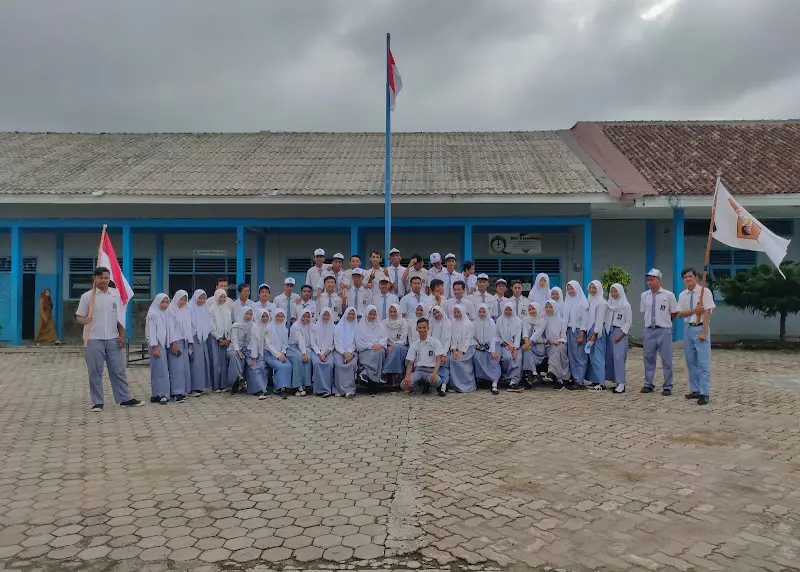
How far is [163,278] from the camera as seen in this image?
15.1 m

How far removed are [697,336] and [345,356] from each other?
4.40 m

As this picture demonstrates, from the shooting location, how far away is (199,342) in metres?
8.38

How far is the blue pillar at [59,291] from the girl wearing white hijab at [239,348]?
8.66 m

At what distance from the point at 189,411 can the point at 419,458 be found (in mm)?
3386

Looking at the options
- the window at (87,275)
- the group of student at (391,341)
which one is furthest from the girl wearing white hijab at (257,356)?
the window at (87,275)

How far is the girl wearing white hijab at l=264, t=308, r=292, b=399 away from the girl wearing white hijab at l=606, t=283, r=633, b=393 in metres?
4.41

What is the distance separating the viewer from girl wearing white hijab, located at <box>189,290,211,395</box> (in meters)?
8.34

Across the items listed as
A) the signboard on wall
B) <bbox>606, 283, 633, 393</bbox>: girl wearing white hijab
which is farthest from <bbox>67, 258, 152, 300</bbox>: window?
<bbox>606, 283, 633, 393</bbox>: girl wearing white hijab

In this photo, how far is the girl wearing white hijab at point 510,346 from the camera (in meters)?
8.58

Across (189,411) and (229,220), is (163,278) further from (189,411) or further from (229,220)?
(189,411)

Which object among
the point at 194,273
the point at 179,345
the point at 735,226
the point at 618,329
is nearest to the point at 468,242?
the point at 618,329

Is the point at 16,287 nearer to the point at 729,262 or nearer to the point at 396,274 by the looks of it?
the point at 396,274

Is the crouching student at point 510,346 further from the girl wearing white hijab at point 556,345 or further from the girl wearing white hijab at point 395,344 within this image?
the girl wearing white hijab at point 395,344

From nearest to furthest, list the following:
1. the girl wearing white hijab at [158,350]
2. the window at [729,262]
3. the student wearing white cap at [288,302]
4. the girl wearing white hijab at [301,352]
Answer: the girl wearing white hijab at [158,350] → the girl wearing white hijab at [301,352] → the student wearing white cap at [288,302] → the window at [729,262]
